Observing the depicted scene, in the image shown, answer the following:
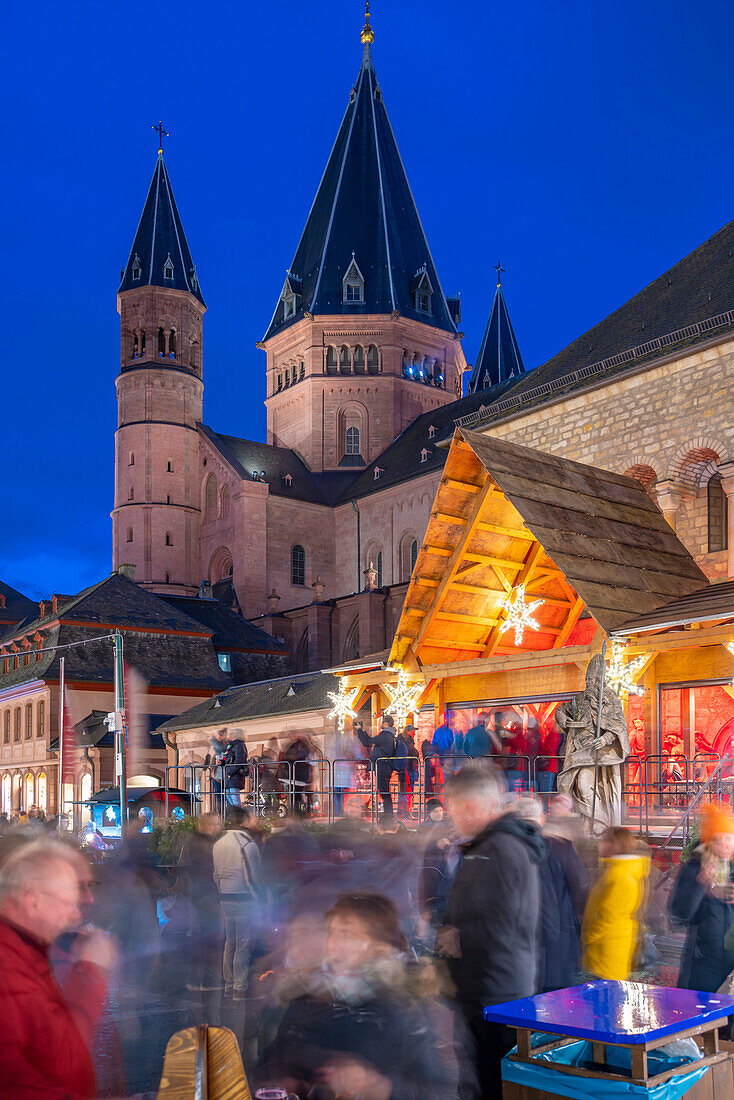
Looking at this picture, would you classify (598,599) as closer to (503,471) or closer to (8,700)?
(503,471)

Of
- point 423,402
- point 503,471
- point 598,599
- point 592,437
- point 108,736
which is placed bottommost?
point 108,736

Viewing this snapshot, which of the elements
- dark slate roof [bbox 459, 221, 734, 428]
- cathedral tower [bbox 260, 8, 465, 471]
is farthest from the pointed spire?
dark slate roof [bbox 459, 221, 734, 428]

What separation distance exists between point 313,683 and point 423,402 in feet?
131

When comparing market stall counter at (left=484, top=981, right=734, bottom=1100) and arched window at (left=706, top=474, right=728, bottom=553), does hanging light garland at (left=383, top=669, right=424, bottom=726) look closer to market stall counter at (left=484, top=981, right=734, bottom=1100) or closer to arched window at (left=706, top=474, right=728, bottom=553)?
arched window at (left=706, top=474, right=728, bottom=553)

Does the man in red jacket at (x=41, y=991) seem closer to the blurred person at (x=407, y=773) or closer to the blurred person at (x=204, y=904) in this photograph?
the blurred person at (x=204, y=904)

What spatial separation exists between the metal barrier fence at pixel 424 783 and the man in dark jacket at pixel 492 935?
702 centimetres

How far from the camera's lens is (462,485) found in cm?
1784

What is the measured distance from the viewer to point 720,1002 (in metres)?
4.34

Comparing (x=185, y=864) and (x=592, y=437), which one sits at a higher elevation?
(x=592, y=437)

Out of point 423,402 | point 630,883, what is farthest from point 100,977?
point 423,402

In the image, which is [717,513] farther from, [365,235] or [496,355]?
[496,355]

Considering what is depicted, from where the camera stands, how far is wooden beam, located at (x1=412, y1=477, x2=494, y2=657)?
17.6 m

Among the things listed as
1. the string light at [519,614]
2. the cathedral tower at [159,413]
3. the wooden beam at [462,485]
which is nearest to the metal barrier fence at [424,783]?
the string light at [519,614]

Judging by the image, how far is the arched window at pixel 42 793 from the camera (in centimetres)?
4231
